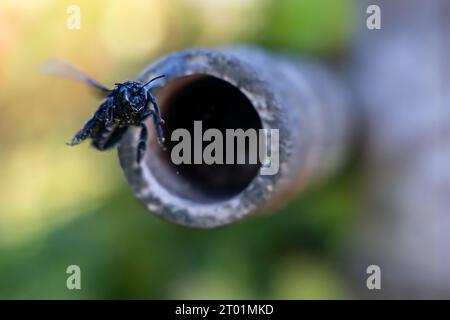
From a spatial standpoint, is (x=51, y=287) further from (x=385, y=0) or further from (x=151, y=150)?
(x=385, y=0)

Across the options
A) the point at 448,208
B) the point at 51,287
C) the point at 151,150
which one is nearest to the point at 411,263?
the point at 448,208

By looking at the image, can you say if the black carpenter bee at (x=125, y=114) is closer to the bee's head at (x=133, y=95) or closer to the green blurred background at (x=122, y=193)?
the bee's head at (x=133, y=95)

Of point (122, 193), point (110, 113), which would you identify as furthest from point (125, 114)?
point (122, 193)

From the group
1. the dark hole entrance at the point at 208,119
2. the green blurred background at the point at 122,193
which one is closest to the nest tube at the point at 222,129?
the dark hole entrance at the point at 208,119

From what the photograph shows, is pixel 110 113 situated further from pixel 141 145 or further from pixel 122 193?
pixel 122 193

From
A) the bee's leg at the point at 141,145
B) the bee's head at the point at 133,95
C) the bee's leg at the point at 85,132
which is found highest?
the bee's head at the point at 133,95
